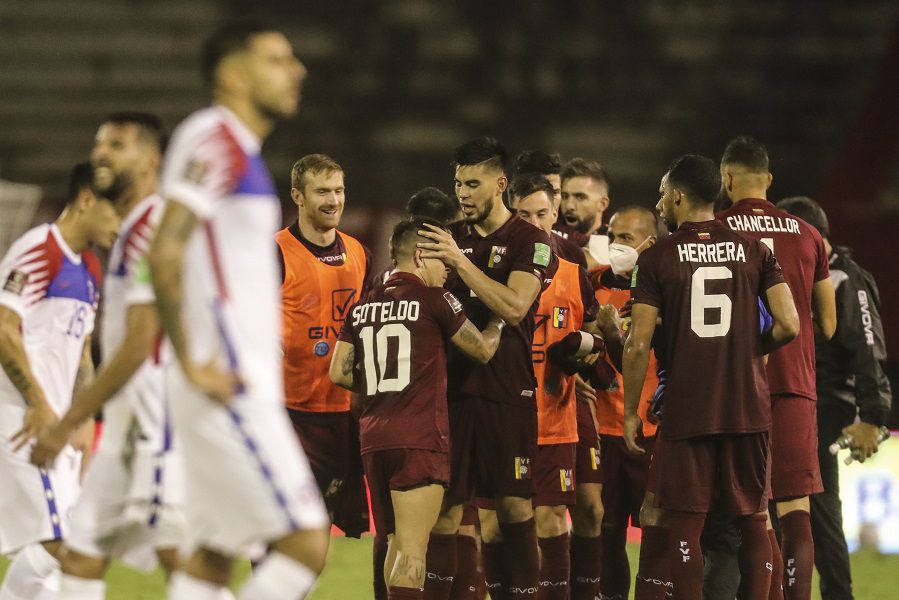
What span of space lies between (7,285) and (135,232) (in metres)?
1.19

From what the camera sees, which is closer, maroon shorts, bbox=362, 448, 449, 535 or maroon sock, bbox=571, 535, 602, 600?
maroon shorts, bbox=362, 448, 449, 535

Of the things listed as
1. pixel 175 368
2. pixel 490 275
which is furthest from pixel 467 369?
pixel 175 368

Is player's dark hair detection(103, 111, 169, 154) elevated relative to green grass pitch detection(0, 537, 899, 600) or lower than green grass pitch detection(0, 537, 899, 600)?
elevated

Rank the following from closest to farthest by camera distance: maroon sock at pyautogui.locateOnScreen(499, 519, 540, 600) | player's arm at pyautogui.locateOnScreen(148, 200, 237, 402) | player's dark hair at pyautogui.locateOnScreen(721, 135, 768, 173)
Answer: player's arm at pyautogui.locateOnScreen(148, 200, 237, 402)
maroon sock at pyautogui.locateOnScreen(499, 519, 540, 600)
player's dark hair at pyautogui.locateOnScreen(721, 135, 768, 173)

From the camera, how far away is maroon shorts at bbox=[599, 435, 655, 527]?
7316mm

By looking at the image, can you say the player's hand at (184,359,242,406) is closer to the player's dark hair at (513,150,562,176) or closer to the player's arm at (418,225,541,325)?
the player's arm at (418,225,541,325)

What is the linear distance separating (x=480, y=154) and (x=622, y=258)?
4.32 feet

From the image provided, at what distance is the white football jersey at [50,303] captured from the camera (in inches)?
211

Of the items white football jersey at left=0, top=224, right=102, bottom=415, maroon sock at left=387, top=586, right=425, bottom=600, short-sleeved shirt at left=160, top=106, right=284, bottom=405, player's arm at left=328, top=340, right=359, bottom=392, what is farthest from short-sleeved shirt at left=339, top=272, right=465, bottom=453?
short-sleeved shirt at left=160, top=106, right=284, bottom=405

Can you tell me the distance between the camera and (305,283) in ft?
22.3

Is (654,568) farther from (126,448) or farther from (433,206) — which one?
(126,448)

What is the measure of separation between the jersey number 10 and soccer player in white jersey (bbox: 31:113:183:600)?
156 centimetres

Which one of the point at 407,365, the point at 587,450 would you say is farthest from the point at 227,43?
the point at 587,450

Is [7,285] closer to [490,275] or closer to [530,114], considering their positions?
[490,275]
